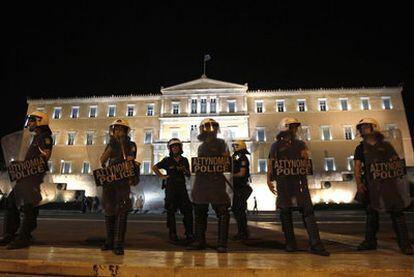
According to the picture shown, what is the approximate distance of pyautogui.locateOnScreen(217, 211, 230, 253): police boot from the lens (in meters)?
4.33

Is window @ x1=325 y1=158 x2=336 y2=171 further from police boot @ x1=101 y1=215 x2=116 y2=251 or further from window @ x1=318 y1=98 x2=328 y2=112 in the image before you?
police boot @ x1=101 y1=215 x2=116 y2=251

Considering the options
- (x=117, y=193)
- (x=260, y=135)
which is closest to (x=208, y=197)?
(x=117, y=193)

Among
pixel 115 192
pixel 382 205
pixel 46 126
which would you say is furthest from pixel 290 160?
pixel 46 126

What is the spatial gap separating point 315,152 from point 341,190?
1024cm

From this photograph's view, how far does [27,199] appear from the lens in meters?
4.73

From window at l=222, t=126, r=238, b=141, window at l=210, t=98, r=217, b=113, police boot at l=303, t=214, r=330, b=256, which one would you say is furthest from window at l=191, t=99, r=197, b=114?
police boot at l=303, t=214, r=330, b=256

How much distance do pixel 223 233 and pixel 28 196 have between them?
3086 millimetres

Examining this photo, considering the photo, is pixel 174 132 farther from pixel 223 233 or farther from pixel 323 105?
pixel 223 233

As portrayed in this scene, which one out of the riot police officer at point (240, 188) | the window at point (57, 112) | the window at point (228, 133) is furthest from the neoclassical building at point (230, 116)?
the riot police officer at point (240, 188)

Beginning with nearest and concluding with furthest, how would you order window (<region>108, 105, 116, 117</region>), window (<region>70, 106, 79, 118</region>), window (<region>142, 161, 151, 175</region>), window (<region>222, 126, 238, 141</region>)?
window (<region>222, 126, 238, 141</region>) → window (<region>142, 161, 151, 175</region>) → window (<region>108, 105, 116, 117</region>) → window (<region>70, 106, 79, 118</region>)

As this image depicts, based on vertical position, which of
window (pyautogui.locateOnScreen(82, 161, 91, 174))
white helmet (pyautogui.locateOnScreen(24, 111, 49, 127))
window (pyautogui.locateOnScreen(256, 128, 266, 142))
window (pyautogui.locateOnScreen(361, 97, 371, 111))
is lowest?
white helmet (pyautogui.locateOnScreen(24, 111, 49, 127))

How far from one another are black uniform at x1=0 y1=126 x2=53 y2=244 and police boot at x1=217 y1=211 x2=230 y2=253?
9.45 feet

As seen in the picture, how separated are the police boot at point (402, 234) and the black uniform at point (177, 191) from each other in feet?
11.6

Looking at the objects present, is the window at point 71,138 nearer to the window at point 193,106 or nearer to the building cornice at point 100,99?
the building cornice at point 100,99
